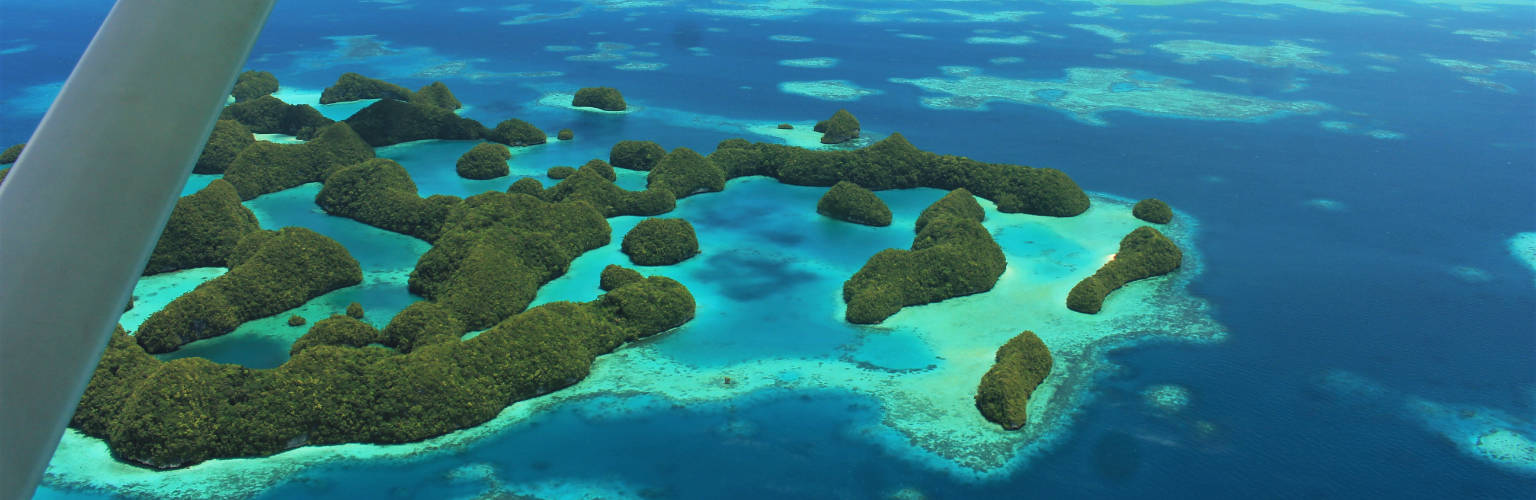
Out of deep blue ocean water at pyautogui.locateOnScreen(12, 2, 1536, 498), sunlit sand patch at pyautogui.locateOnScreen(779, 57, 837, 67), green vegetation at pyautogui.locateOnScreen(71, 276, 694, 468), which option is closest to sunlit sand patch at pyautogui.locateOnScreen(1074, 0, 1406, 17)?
deep blue ocean water at pyautogui.locateOnScreen(12, 2, 1536, 498)

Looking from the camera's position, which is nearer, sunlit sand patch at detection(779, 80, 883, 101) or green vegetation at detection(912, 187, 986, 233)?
green vegetation at detection(912, 187, 986, 233)

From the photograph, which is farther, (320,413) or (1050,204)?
(1050,204)

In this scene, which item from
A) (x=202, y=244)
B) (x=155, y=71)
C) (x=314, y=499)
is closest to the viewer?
(x=155, y=71)

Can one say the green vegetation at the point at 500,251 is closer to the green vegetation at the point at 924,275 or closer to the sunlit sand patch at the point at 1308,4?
the green vegetation at the point at 924,275

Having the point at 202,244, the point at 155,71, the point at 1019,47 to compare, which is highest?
the point at 155,71

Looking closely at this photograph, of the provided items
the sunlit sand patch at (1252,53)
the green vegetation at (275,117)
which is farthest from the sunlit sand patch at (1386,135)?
the green vegetation at (275,117)

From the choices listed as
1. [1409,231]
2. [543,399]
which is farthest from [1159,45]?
[543,399]

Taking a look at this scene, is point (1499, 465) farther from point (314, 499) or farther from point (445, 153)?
point (445, 153)

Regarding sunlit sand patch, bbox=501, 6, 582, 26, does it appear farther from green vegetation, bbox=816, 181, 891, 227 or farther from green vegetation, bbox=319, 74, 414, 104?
green vegetation, bbox=816, 181, 891, 227
